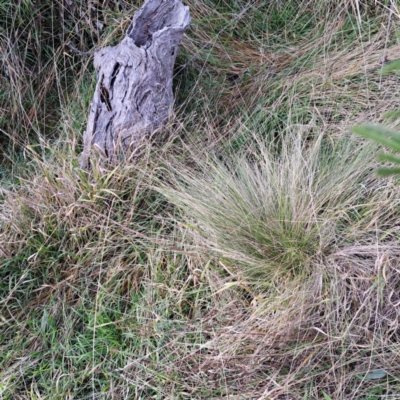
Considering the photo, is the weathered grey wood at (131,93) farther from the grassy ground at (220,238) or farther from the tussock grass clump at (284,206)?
the tussock grass clump at (284,206)

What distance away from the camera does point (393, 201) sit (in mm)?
2242

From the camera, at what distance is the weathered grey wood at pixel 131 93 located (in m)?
2.76

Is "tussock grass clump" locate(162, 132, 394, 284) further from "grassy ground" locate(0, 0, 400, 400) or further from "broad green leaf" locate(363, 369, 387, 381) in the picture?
"broad green leaf" locate(363, 369, 387, 381)

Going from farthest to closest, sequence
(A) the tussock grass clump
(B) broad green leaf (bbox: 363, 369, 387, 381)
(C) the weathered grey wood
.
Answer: (C) the weathered grey wood < (A) the tussock grass clump < (B) broad green leaf (bbox: 363, 369, 387, 381)

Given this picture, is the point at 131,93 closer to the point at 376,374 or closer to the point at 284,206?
the point at 284,206

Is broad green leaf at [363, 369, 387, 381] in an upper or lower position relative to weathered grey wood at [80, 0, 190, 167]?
lower

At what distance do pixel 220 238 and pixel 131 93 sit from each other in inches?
35.6

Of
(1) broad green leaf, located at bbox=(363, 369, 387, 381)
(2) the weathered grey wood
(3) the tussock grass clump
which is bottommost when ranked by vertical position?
(1) broad green leaf, located at bbox=(363, 369, 387, 381)

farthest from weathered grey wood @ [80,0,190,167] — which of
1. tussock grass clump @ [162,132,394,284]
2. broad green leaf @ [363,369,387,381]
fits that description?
broad green leaf @ [363,369,387,381]

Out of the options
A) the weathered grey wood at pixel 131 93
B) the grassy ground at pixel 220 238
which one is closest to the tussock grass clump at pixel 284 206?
the grassy ground at pixel 220 238

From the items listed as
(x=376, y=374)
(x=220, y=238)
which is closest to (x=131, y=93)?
(x=220, y=238)

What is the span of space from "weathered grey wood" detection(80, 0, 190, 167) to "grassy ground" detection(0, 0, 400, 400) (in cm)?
12

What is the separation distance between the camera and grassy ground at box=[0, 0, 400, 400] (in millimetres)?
2049

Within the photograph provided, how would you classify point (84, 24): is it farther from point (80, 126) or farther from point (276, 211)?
point (276, 211)
